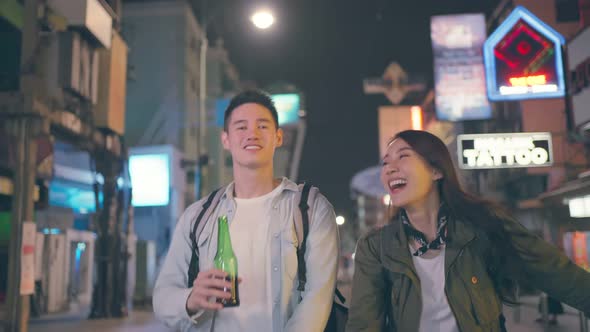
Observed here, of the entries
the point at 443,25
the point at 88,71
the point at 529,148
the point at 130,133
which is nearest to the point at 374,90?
the point at 130,133

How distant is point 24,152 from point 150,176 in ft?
52.0

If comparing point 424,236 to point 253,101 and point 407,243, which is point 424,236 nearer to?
point 407,243

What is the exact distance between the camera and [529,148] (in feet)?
20.3

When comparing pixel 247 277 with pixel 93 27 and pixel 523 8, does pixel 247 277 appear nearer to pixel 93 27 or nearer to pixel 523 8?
pixel 523 8

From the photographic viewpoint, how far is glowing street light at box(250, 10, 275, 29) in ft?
48.6

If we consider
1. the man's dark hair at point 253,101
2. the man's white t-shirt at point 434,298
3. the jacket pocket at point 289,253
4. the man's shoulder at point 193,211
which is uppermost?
the man's dark hair at point 253,101

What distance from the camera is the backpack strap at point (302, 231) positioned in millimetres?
3510

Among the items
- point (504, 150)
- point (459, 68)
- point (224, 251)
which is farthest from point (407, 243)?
point (459, 68)

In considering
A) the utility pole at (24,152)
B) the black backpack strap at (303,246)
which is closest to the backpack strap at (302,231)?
the black backpack strap at (303,246)

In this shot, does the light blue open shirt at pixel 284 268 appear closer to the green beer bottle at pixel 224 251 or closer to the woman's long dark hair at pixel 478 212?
the green beer bottle at pixel 224 251

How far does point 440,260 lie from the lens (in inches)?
135

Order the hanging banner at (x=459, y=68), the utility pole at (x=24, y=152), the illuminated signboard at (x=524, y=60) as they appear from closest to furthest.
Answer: the illuminated signboard at (x=524, y=60) → the utility pole at (x=24, y=152) → the hanging banner at (x=459, y=68)

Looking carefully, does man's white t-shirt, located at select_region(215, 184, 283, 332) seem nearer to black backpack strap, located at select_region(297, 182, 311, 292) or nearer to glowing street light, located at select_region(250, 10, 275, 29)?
black backpack strap, located at select_region(297, 182, 311, 292)

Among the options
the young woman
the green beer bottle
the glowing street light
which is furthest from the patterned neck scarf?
the glowing street light
